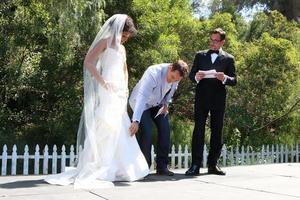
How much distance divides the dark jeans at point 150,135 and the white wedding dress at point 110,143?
1.08 ft

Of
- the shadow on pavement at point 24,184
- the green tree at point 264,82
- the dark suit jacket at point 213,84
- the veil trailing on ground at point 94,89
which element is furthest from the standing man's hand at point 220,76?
the green tree at point 264,82

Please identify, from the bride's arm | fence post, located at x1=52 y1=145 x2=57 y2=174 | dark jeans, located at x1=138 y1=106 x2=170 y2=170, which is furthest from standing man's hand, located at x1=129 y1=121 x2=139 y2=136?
fence post, located at x1=52 y1=145 x2=57 y2=174

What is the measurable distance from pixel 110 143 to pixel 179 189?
1009 mm

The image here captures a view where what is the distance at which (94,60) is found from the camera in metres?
5.36

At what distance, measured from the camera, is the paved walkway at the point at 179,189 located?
4305mm

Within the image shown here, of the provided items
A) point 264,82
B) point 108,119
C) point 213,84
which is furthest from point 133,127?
point 264,82

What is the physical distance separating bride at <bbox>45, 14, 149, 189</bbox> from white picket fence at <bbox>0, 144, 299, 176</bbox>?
246 cm

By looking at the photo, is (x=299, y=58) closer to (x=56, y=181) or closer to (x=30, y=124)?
(x=30, y=124)

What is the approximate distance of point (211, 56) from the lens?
19.8 feet

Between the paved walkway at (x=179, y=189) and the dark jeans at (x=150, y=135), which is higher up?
the dark jeans at (x=150, y=135)

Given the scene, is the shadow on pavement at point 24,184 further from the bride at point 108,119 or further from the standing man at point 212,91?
the standing man at point 212,91

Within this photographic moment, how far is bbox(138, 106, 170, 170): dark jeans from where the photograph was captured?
5797 millimetres

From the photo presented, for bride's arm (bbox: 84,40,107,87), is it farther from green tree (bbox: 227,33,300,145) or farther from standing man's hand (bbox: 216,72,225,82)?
green tree (bbox: 227,33,300,145)

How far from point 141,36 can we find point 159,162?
439cm
